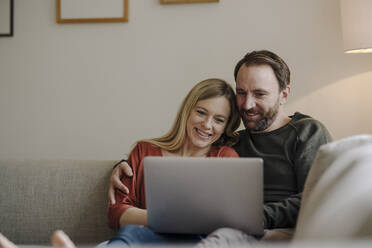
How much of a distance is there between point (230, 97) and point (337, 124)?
29.0 inches

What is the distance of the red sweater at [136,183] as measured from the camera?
5.40ft

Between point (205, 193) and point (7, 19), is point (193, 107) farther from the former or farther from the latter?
point (7, 19)

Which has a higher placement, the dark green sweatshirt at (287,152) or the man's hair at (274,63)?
the man's hair at (274,63)

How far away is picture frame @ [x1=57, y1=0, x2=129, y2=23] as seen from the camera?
2.35 m

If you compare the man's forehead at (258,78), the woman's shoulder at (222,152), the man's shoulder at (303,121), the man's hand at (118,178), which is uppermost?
the man's forehead at (258,78)

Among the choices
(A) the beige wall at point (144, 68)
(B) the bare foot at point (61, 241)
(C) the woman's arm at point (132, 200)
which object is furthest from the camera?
(A) the beige wall at point (144, 68)

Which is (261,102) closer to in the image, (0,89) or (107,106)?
(107,106)

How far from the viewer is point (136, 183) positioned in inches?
67.3

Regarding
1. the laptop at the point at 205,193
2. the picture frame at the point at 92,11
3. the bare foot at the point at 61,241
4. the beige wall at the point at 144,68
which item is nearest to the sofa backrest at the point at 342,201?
the laptop at the point at 205,193

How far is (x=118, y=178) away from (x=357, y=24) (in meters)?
1.16

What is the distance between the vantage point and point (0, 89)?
98.3 inches

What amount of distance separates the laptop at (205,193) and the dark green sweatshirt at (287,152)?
0.32 metres

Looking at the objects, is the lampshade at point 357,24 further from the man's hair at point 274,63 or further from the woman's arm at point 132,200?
the woman's arm at point 132,200

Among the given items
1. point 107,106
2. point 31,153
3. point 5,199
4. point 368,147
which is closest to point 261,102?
point 368,147
